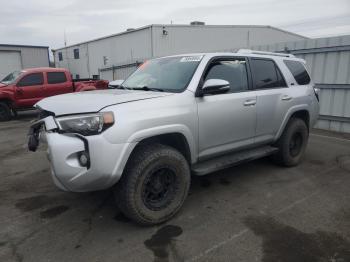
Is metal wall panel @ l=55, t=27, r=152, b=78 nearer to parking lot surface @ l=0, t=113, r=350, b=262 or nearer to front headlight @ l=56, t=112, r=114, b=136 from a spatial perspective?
parking lot surface @ l=0, t=113, r=350, b=262

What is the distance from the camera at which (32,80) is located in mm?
11742

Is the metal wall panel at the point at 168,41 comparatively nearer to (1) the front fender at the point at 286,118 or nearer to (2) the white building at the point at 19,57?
(2) the white building at the point at 19,57

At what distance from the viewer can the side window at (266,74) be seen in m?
4.41

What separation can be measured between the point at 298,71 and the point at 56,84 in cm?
990

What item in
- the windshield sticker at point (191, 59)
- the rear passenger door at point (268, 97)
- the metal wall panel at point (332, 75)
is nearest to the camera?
the windshield sticker at point (191, 59)

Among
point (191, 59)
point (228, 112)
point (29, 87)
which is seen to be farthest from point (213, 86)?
point (29, 87)

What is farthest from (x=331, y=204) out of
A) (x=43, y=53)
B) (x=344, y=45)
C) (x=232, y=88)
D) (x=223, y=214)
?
(x=43, y=53)

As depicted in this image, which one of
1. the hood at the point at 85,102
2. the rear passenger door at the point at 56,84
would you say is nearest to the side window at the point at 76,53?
the rear passenger door at the point at 56,84

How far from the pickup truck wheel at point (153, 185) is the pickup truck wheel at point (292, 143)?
7.27ft

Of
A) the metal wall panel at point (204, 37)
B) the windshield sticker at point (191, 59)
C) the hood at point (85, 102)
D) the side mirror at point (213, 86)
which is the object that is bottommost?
the hood at point (85, 102)

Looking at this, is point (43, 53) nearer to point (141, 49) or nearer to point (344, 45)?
point (141, 49)

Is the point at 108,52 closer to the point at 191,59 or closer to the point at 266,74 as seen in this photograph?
the point at 266,74

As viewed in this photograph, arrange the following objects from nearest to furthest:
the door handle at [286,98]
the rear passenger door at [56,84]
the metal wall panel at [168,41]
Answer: the door handle at [286,98]
the rear passenger door at [56,84]
the metal wall panel at [168,41]

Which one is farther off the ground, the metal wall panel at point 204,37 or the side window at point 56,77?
the metal wall panel at point 204,37
